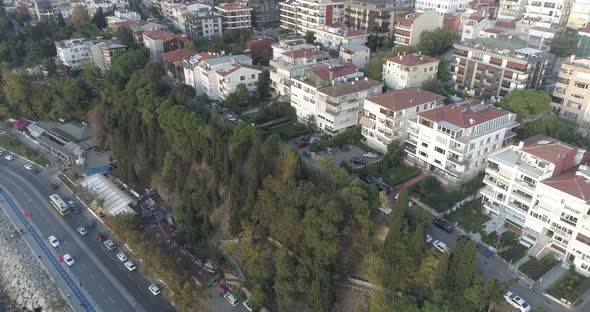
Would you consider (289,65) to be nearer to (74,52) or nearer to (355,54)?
(355,54)

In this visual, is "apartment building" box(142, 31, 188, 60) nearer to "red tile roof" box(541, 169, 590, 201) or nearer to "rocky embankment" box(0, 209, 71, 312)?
"rocky embankment" box(0, 209, 71, 312)

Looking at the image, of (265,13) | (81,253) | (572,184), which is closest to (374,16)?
(265,13)

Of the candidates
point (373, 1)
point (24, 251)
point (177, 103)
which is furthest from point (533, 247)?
point (373, 1)

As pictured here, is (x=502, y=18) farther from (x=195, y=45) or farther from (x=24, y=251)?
(x=24, y=251)

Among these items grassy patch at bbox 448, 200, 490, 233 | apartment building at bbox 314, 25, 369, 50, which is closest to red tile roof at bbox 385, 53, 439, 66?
apartment building at bbox 314, 25, 369, 50

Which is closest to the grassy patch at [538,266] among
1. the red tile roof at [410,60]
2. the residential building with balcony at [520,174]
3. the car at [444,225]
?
the residential building with balcony at [520,174]

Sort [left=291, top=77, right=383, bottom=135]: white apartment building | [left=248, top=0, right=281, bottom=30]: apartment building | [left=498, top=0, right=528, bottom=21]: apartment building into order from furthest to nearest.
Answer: [left=248, top=0, right=281, bottom=30]: apartment building
[left=498, top=0, right=528, bottom=21]: apartment building
[left=291, top=77, right=383, bottom=135]: white apartment building

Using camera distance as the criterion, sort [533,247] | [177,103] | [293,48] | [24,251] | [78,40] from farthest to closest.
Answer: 1. [78,40]
2. [293,48]
3. [177,103]
4. [24,251]
5. [533,247]
